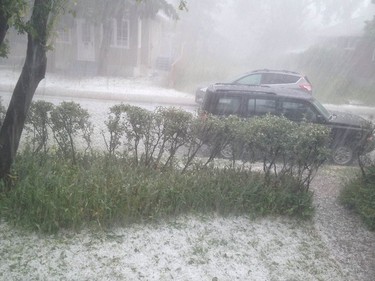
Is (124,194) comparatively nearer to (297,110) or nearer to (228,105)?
(228,105)

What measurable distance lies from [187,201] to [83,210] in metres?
1.58

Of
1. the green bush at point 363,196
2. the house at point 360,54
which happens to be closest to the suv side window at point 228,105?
the green bush at point 363,196

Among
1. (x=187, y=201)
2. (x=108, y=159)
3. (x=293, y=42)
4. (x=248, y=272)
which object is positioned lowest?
(x=248, y=272)

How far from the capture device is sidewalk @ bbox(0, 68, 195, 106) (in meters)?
16.0

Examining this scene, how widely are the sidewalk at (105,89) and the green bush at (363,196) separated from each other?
986cm

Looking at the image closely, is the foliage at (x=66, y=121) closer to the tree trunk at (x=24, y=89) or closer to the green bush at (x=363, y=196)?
the tree trunk at (x=24, y=89)

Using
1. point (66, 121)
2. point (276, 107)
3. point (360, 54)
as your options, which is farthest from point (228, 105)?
point (360, 54)

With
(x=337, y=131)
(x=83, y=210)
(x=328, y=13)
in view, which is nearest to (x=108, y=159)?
(x=83, y=210)

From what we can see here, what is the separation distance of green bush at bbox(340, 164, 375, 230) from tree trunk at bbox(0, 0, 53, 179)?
18.2ft

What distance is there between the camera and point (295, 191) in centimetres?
629

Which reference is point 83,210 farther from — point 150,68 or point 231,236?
point 150,68

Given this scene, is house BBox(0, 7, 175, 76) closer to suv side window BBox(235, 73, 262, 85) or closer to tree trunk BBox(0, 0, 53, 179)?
suv side window BBox(235, 73, 262, 85)

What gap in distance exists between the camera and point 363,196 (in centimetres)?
644

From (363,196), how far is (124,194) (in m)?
4.16
